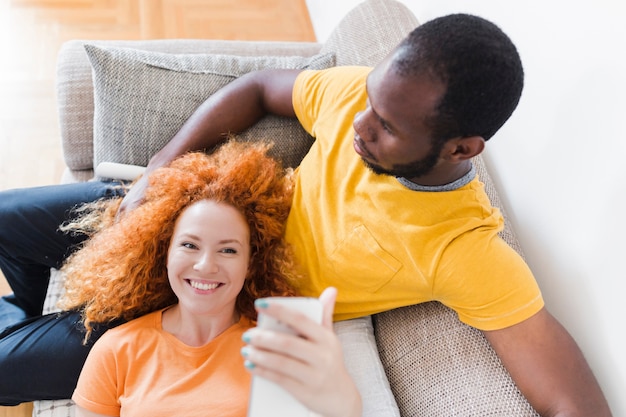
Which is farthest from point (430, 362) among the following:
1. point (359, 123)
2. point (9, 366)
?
point (9, 366)

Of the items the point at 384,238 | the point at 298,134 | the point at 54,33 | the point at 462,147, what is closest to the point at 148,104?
the point at 298,134

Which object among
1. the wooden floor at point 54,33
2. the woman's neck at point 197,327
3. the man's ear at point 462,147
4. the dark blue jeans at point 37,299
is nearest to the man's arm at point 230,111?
the dark blue jeans at point 37,299

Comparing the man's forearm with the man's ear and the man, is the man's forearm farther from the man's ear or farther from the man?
the man's ear

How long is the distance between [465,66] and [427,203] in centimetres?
30

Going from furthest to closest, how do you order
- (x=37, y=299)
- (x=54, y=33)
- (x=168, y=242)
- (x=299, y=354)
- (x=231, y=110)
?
1. (x=54, y=33)
2. (x=37, y=299)
3. (x=231, y=110)
4. (x=168, y=242)
5. (x=299, y=354)

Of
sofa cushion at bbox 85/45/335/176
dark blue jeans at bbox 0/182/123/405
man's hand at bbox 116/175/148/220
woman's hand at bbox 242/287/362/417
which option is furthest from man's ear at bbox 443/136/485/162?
dark blue jeans at bbox 0/182/123/405

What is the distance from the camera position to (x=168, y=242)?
1.26 m

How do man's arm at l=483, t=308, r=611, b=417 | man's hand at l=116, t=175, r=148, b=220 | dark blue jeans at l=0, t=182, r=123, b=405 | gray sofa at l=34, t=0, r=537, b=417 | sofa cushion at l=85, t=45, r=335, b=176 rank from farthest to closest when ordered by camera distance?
sofa cushion at l=85, t=45, r=335, b=176 < man's hand at l=116, t=175, r=148, b=220 < dark blue jeans at l=0, t=182, r=123, b=405 < gray sofa at l=34, t=0, r=537, b=417 < man's arm at l=483, t=308, r=611, b=417

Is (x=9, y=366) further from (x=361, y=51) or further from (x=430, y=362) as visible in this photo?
(x=361, y=51)

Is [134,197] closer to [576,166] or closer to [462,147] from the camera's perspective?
[462,147]

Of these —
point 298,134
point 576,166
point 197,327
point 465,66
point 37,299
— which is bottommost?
point 37,299

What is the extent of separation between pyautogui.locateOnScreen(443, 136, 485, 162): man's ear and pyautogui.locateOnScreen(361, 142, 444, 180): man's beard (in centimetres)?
2

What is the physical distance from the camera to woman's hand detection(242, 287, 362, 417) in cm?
66

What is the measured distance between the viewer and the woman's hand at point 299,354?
0.66 meters
